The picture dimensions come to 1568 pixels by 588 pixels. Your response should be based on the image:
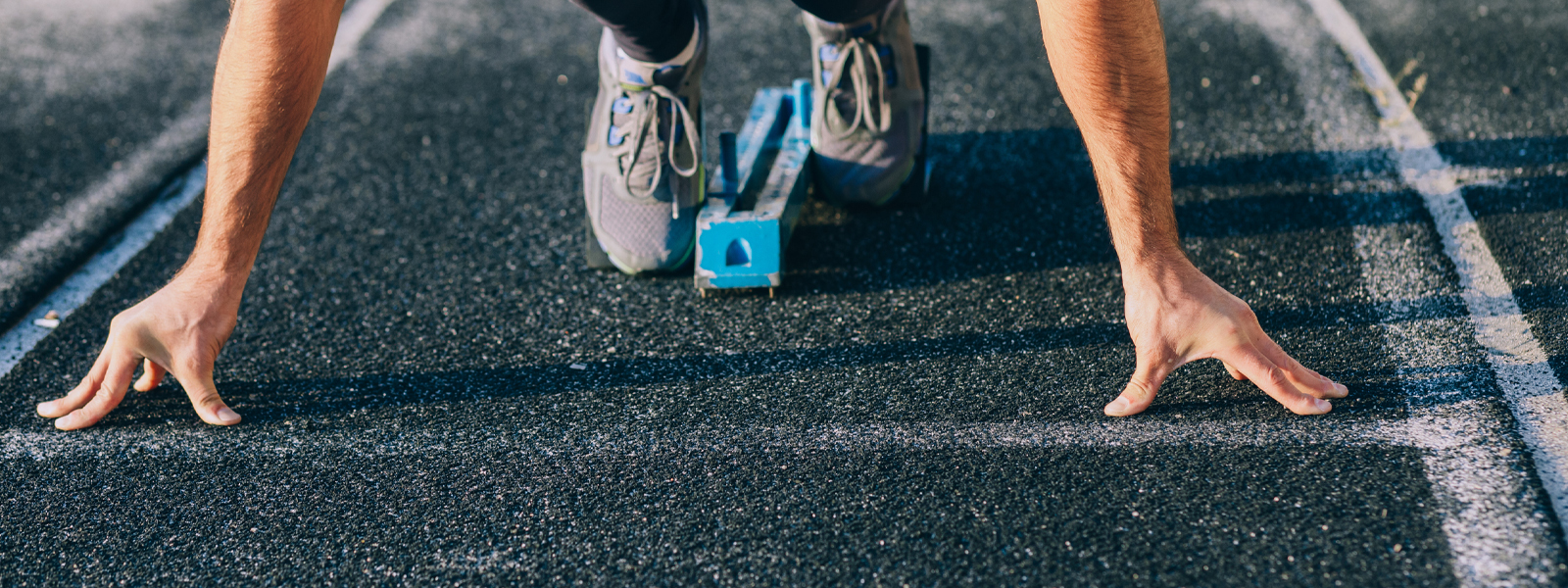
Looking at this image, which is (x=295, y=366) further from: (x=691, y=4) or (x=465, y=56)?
(x=465, y=56)

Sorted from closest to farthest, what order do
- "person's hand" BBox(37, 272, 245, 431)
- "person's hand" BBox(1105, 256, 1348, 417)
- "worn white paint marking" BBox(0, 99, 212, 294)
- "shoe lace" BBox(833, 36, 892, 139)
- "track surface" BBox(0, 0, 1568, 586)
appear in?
1. "track surface" BBox(0, 0, 1568, 586)
2. "person's hand" BBox(1105, 256, 1348, 417)
3. "person's hand" BBox(37, 272, 245, 431)
4. "shoe lace" BBox(833, 36, 892, 139)
5. "worn white paint marking" BBox(0, 99, 212, 294)

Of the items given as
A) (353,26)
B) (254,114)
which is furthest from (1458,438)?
(353,26)

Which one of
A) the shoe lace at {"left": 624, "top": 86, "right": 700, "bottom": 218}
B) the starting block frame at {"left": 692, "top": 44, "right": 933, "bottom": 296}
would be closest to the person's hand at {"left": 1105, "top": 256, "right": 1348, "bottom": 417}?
the starting block frame at {"left": 692, "top": 44, "right": 933, "bottom": 296}

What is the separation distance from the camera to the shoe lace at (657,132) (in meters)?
2.35

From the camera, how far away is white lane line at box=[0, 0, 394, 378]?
2.36m

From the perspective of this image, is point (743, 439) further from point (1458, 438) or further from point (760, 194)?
point (1458, 438)

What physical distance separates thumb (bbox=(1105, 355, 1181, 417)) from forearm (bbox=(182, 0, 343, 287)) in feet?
4.98

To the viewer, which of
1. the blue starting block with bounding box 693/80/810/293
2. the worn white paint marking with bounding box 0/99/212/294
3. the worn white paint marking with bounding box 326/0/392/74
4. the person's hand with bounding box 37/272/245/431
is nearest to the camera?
the person's hand with bounding box 37/272/245/431

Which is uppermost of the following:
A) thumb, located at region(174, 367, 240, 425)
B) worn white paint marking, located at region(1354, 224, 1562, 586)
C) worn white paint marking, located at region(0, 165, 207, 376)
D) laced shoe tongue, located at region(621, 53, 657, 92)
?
laced shoe tongue, located at region(621, 53, 657, 92)

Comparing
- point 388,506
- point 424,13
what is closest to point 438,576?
point 388,506

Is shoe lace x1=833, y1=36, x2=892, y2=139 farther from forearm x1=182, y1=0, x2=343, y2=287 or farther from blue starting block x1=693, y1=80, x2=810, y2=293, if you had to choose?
forearm x1=182, y1=0, x2=343, y2=287

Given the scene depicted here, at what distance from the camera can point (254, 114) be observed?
1.81 meters

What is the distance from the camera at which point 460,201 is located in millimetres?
2836

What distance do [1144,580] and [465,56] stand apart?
9.87ft
